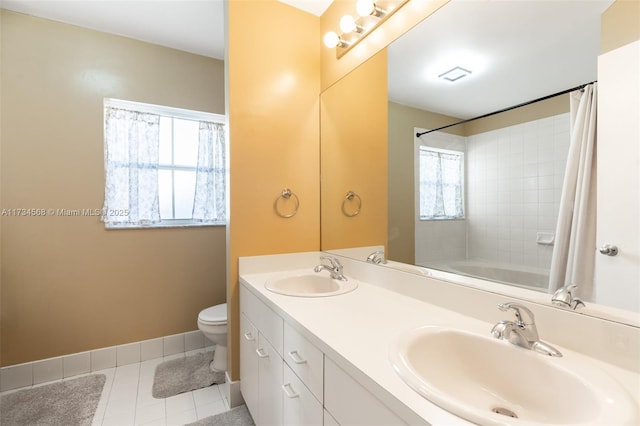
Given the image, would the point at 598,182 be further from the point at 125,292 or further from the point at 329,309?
the point at 125,292

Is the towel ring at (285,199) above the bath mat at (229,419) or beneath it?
above

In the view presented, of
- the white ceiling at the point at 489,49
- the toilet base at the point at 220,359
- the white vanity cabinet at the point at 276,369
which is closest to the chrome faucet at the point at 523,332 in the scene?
the white vanity cabinet at the point at 276,369

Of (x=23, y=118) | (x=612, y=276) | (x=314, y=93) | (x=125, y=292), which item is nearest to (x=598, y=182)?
(x=612, y=276)

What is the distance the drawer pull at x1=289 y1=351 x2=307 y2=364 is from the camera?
0.94 metres

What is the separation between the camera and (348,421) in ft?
2.38

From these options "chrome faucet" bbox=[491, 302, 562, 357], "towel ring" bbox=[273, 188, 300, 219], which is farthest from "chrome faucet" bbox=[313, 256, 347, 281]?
"chrome faucet" bbox=[491, 302, 562, 357]

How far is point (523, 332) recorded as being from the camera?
77 cm

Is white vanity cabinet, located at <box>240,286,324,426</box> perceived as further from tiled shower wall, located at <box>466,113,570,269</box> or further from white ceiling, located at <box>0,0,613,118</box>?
white ceiling, located at <box>0,0,613,118</box>

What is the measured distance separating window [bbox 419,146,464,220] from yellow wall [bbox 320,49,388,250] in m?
0.25

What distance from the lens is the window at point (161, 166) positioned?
7.08 feet

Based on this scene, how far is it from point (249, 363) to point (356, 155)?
1318 mm

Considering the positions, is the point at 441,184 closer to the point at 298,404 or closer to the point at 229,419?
the point at 298,404

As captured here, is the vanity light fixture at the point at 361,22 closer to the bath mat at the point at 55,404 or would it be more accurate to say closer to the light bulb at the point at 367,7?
the light bulb at the point at 367,7

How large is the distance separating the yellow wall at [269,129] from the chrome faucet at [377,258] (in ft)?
1.64
